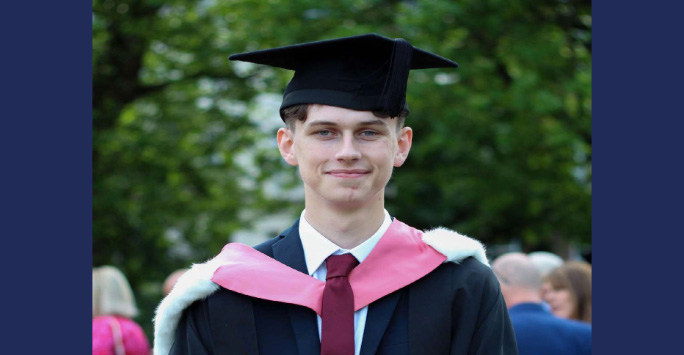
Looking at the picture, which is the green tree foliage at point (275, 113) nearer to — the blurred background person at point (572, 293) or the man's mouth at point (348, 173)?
the blurred background person at point (572, 293)

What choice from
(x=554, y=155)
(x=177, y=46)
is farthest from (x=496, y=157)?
(x=177, y=46)

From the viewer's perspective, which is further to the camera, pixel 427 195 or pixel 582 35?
pixel 427 195

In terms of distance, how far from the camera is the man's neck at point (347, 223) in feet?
10.1

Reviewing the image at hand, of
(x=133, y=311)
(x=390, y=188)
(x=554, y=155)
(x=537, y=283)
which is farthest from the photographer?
(x=390, y=188)

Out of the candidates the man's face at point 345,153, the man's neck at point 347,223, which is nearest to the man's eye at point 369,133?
the man's face at point 345,153

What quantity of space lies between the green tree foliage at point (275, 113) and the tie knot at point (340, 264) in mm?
8480

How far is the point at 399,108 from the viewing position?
10.1 feet

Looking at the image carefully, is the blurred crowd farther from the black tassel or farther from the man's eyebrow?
the black tassel

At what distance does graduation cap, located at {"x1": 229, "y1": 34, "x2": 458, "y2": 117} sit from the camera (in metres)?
3.04

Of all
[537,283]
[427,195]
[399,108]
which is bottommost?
[427,195]

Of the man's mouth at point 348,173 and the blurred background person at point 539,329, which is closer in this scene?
the man's mouth at point 348,173

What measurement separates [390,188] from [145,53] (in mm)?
4904

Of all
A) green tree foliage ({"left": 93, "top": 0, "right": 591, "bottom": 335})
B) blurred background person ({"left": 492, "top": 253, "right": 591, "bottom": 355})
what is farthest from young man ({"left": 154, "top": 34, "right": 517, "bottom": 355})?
green tree foliage ({"left": 93, "top": 0, "right": 591, "bottom": 335})

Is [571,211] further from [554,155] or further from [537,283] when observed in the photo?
[537,283]
